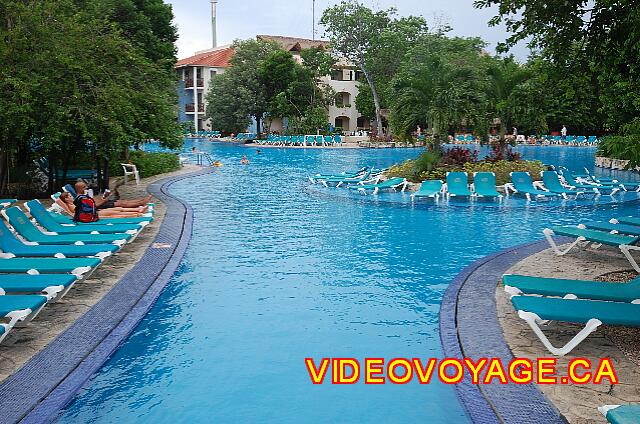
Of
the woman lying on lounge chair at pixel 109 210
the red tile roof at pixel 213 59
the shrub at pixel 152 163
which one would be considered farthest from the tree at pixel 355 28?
the woman lying on lounge chair at pixel 109 210

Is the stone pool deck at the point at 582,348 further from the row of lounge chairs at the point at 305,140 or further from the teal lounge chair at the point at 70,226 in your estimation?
the row of lounge chairs at the point at 305,140

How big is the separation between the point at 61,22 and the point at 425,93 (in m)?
11.8

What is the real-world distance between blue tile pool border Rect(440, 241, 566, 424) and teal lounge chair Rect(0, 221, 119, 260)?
436 centimetres

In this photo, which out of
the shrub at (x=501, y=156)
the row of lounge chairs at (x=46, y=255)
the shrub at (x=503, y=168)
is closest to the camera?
the row of lounge chairs at (x=46, y=255)

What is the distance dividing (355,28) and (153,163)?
98.4 ft

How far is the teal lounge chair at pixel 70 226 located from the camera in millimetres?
8844

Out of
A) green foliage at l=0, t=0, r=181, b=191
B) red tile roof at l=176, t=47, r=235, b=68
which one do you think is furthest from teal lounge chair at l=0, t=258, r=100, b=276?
red tile roof at l=176, t=47, r=235, b=68

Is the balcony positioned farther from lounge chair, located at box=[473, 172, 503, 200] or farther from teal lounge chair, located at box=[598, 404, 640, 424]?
teal lounge chair, located at box=[598, 404, 640, 424]

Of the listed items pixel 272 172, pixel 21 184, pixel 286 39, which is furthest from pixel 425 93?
pixel 286 39

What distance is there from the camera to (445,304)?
6.74 meters

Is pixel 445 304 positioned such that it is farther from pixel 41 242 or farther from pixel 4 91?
pixel 4 91

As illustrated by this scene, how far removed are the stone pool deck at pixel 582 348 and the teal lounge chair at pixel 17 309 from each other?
14.4 feet

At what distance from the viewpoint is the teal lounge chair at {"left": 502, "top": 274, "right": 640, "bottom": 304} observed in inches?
217

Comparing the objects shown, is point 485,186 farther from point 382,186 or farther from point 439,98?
point 439,98
